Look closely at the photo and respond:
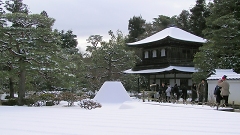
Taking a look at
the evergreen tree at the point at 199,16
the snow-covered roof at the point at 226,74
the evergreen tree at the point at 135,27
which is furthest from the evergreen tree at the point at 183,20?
the snow-covered roof at the point at 226,74

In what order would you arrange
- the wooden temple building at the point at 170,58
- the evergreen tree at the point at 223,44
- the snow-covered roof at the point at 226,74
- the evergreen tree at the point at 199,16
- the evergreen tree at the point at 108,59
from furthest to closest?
the evergreen tree at the point at 199,16 → the wooden temple building at the point at 170,58 → the evergreen tree at the point at 108,59 → the evergreen tree at the point at 223,44 → the snow-covered roof at the point at 226,74

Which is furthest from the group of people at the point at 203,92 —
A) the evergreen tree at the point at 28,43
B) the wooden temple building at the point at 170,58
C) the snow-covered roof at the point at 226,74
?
the wooden temple building at the point at 170,58

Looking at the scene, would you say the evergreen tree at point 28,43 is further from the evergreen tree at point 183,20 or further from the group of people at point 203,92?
the evergreen tree at point 183,20

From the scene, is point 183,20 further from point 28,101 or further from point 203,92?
point 28,101

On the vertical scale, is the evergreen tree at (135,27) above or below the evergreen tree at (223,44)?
above

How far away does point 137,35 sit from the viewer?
44719 mm

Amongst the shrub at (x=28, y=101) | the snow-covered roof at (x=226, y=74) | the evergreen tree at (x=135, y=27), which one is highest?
the evergreen tree at (x=135, y=27)

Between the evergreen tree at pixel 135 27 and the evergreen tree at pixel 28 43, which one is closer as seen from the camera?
the evergreen tree at pixel 28 43

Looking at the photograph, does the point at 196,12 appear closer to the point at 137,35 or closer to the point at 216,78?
Answer: the point at 137,35

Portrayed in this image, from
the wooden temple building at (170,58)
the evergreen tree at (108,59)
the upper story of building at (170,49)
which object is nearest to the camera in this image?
the evergreen tree at (108,59)

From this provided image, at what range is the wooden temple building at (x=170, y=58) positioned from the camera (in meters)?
25.1

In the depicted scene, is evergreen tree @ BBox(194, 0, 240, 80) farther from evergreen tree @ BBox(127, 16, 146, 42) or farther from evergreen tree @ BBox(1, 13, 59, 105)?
evergreen tree @ BBox(127, 16, 146, 42)

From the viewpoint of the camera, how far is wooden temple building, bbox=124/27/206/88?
82.5 ft

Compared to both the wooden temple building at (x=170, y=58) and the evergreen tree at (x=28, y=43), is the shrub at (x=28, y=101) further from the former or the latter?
the wooden temple building at (x=170, y=58)
